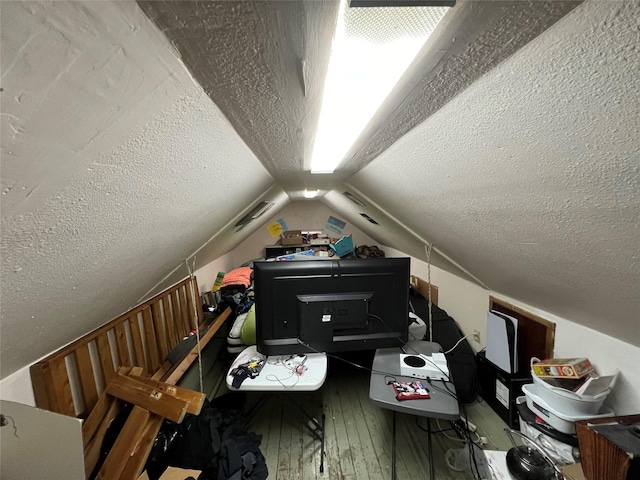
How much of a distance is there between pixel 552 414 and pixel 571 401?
5.1 inches

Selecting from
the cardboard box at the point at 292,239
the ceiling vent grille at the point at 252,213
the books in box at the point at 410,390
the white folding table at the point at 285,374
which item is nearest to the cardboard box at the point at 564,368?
the books in box at the point at 410,390

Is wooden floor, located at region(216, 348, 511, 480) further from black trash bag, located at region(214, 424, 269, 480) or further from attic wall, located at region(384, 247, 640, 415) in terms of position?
attic wall, located at region(384, 247, 640, 415)

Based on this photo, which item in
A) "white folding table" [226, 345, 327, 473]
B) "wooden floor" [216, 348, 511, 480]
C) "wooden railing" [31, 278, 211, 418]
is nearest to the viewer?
"wooden railing" [31, 278, 211, 418]

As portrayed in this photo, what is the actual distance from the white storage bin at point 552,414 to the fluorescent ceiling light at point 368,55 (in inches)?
67.8

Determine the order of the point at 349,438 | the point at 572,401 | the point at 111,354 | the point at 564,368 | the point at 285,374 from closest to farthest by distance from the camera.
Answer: the point at 572,401 → the point at 564,368 → the point at 285,374 → the point at 111,354 → the point at 349,438

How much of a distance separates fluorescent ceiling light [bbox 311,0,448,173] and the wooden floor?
1998 millimetres

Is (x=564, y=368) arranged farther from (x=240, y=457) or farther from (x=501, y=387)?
(x=240, y=457)

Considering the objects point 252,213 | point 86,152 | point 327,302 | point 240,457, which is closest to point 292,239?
point 252,213

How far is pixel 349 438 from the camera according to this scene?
6.14 feet

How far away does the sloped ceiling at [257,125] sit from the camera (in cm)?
36

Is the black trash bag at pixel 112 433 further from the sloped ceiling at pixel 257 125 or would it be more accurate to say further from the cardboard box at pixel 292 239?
the cardboard box at pixel 292 239

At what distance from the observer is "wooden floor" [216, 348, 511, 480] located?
1636mm

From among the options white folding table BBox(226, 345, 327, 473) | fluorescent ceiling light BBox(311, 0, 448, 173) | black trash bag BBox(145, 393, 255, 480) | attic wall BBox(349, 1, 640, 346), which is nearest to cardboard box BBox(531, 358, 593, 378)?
attic wall BBox(349, 1, 640, 346)

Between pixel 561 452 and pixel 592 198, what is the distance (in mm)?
1497
